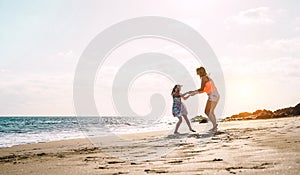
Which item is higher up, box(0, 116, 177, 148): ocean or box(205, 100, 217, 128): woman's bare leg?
box(205, 100, 217, 128): woman's bare leg

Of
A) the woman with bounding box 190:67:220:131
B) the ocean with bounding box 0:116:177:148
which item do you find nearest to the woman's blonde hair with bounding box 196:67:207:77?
the woman with bounding box 190:67:220:131

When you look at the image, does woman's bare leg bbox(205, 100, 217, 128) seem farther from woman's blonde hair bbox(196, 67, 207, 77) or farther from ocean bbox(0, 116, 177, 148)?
ocean bbox(0, 116, 177, 148)

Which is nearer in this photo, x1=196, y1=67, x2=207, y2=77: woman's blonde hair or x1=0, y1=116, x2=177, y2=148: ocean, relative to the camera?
x1=196, y1=67, x2=207, y2=77: woman's blonde hair

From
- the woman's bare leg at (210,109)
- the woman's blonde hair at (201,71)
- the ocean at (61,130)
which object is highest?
the woman's blonde hair at (201,71)

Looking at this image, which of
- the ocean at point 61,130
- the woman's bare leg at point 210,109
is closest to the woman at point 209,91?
the woman's bare leg at point 210,109

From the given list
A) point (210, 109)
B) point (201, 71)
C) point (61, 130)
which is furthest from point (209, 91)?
point (61, 130)

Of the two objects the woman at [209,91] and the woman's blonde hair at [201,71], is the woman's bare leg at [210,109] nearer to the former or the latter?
the woman at [209,91]

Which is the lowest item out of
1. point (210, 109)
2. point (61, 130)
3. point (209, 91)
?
point (61, 130)

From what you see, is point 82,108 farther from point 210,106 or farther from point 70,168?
point 70,168

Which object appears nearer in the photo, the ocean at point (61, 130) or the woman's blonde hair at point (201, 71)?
the woman's blonde hair at point (201, 71)

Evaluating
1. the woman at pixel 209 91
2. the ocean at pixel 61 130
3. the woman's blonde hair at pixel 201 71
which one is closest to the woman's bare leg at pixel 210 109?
the woman at pixel 209 91

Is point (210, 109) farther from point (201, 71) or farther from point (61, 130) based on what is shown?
point (61, 130)

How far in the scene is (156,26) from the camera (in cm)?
1586

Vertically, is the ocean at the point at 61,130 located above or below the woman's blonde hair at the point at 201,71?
below
